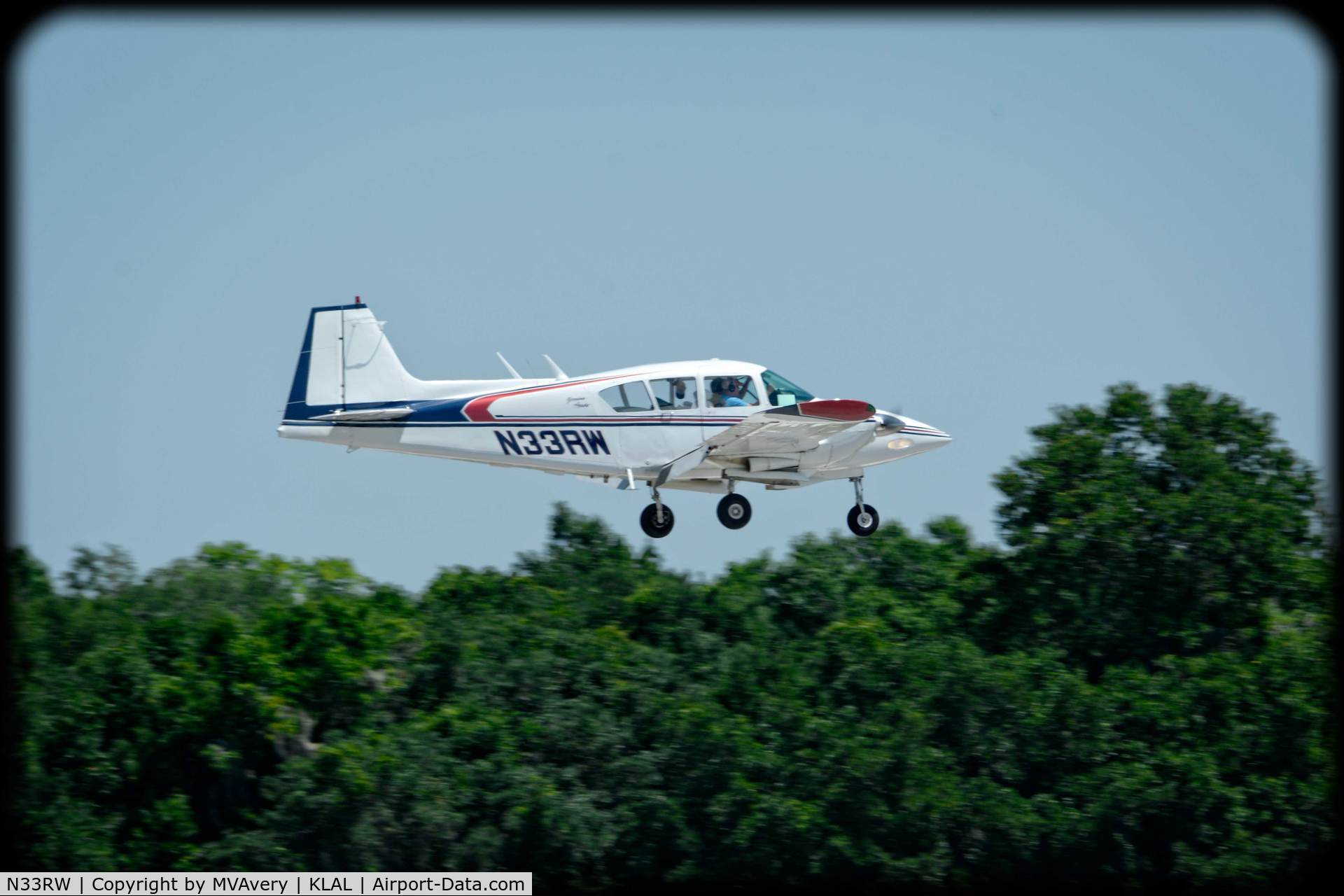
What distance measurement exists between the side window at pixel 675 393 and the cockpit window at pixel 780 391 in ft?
3.61

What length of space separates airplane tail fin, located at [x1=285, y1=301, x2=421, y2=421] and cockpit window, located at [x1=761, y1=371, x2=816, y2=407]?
5204mm

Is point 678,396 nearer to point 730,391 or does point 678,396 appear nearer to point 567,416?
point 730,391

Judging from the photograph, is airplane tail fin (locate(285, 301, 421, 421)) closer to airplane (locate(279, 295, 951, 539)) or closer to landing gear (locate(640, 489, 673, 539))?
airplane (locate(279, 295, 951, 539))

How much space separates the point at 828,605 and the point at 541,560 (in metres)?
8.33

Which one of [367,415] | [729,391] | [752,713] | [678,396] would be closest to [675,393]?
[678,396]

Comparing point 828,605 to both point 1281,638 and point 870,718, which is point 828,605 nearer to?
point 870,718

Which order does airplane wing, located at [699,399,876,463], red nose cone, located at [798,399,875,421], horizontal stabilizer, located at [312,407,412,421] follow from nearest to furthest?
1. red nose cone, located at [798,399,875,421]
2. airplane wing, located at [699,399,876,463]
3. horizontal stabilizer, located at [312,407,412,421]

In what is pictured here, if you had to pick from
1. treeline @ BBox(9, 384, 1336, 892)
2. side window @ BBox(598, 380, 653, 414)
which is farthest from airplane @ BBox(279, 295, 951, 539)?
treeline @ BBox(9, 384, 1336, 892)

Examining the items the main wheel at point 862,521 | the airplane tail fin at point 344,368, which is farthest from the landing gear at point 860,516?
the airplane tail fin at point 344,368

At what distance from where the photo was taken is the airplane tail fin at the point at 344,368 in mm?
22859

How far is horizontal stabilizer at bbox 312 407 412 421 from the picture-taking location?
22.7m

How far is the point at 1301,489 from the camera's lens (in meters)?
41.7

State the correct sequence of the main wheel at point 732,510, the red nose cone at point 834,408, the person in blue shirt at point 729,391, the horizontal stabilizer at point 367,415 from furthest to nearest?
the main wheel at point 732,510 → the person in blue shirt at point 729,391 → the horizontal stabilizer at point 367,415 → the red nose cone at point 834,408

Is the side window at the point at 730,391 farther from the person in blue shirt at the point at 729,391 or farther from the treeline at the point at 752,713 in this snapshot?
the treeline at the point at 752,713
